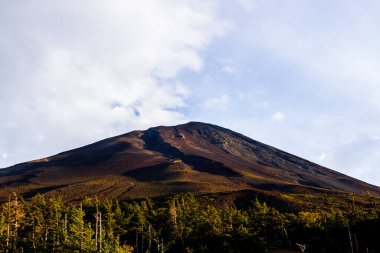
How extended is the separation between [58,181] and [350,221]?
4038 inches

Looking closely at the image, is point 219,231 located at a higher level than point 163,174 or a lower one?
lower

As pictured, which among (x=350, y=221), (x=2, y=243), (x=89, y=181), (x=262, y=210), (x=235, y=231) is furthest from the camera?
(x=89, y=181)

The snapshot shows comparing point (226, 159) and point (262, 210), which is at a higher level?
point (226, 159)

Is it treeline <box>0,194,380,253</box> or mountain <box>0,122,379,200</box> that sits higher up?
mountain <box>0,122,379,200</box>

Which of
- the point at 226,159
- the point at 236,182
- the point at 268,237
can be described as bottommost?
→ the point at 268,237

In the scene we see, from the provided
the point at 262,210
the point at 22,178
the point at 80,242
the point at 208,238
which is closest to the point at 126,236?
the point at 208,238

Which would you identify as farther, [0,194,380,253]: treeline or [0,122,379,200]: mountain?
[0,122,379,200]: mountain

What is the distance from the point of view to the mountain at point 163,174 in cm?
12438

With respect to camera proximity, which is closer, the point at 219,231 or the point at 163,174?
the point at 219,231

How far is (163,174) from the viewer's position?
14275cm

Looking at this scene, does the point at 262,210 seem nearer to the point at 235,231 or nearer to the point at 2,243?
the point at 235,231

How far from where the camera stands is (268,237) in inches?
2525

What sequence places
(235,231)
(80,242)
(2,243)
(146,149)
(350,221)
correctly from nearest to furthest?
1. (80,242)
2. (2,243)
3. (235,231)
4. (350,221)
5. (146,149)

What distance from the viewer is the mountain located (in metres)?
124
